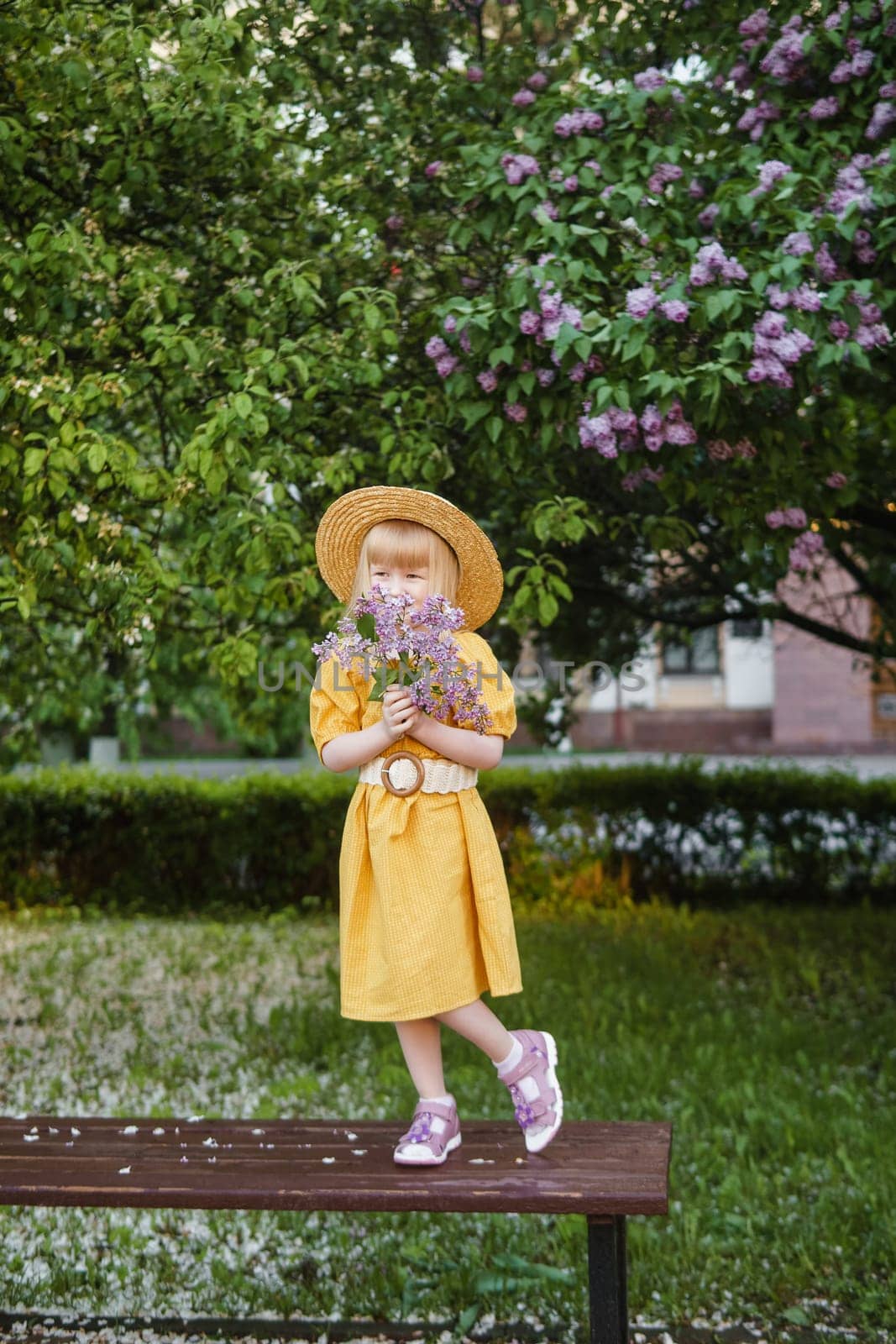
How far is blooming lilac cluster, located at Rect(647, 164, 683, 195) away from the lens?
161 inches

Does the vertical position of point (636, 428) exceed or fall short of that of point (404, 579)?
it exceeds it

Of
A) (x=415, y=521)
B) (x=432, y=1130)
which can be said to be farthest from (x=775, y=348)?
(x=432, y=1130)

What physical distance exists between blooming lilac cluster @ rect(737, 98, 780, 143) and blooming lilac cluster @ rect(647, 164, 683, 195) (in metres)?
0.36

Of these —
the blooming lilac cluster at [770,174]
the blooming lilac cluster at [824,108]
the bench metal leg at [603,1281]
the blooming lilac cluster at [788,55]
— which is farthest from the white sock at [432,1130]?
the blooming lilac cluster at [788,55]

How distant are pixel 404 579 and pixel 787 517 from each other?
5.84 ft

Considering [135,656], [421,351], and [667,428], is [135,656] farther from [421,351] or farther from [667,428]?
[667,428]

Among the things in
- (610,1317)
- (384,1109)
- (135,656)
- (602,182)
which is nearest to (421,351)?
(602,182)

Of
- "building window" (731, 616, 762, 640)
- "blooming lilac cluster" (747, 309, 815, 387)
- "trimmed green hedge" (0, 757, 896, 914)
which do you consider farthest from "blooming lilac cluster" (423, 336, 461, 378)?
"trimmed green hedge" (0, 757, 896, 914)

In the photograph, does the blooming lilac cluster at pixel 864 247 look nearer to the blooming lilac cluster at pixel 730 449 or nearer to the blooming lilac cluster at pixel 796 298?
the blooming lilac cluster at pixel 796 298

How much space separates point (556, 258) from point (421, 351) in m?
0.88

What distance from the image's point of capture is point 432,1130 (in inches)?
115

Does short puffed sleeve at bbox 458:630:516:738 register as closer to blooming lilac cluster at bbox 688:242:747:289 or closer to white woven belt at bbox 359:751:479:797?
white woven belt at bbox 359:751:479:797

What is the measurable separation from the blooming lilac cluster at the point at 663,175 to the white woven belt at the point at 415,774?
2108mm

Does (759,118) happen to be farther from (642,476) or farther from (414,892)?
(414,892)
